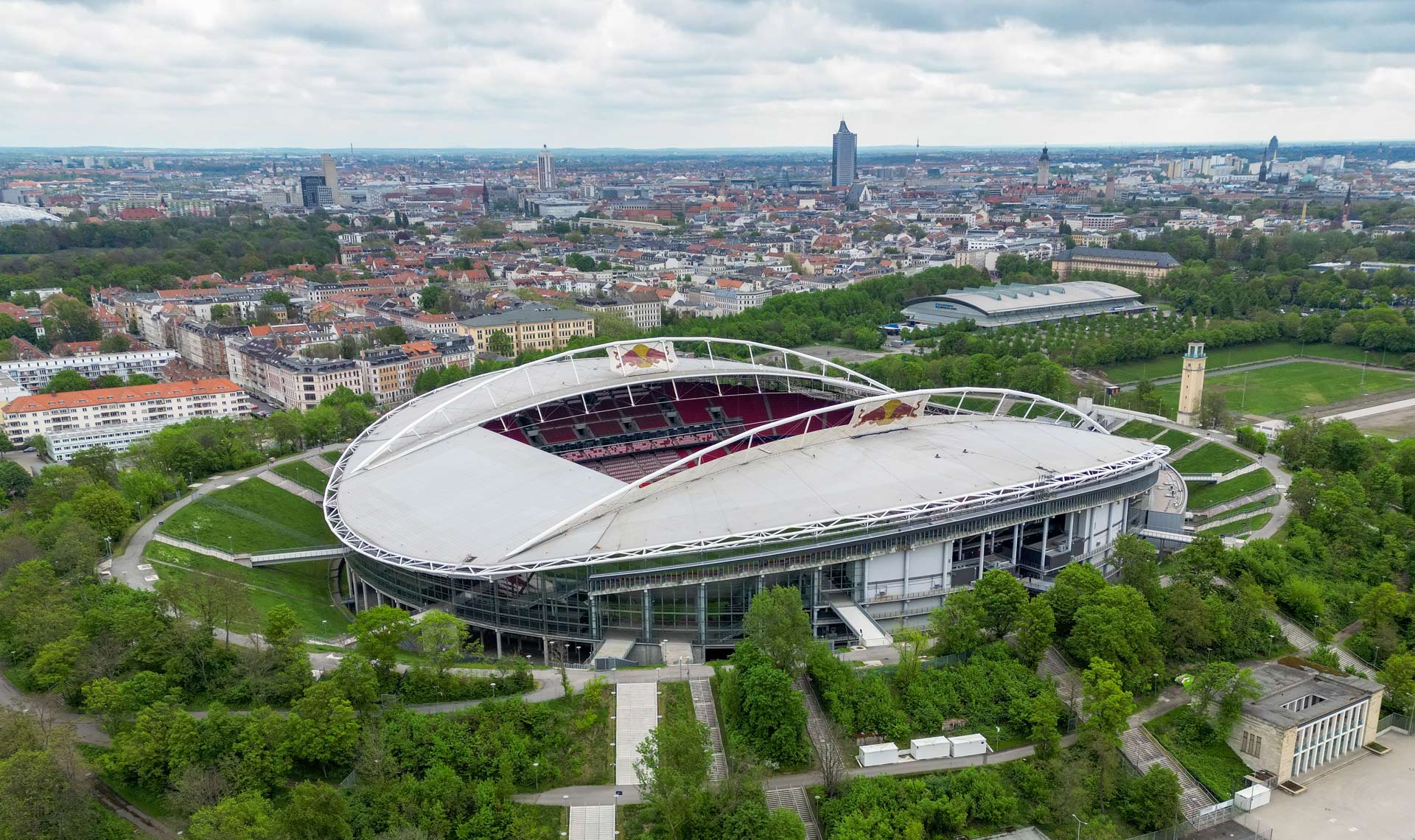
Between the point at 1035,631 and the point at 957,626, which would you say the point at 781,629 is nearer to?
the point at 957,626

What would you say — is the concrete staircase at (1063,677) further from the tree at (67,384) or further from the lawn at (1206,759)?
the tree at (67,384)

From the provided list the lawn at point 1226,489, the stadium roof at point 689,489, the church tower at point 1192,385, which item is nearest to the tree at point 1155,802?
the stadium roof at point 689,489

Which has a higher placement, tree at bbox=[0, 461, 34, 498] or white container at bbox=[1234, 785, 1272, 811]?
tree at bbox=[0, 461, 34, 498]

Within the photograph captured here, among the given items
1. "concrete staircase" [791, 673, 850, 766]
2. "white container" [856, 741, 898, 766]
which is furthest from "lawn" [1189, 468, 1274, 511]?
"white container" [856, 741, 898, 766]

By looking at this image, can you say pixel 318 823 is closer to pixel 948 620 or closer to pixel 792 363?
pixel 948 620

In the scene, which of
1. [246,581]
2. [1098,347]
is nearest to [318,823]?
[246,581]

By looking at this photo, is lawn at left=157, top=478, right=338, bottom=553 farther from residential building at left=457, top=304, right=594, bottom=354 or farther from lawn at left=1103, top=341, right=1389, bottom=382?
lawn at left=1103, top=341, right=1389, bottom=382

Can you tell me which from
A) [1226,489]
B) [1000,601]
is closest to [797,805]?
[1000,601]
